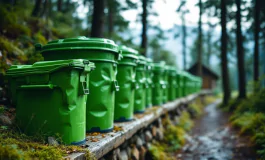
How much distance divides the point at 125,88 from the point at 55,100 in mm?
1845

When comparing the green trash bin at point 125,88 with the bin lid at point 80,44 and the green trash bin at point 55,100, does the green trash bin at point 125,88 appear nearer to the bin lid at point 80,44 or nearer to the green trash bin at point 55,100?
the bin lid at point 80,44

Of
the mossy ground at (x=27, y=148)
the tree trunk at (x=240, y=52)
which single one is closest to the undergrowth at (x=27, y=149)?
the mossy ground at (x=27, y=148)

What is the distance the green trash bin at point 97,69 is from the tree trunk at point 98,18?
3.29 meters

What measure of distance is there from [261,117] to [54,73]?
5780mm

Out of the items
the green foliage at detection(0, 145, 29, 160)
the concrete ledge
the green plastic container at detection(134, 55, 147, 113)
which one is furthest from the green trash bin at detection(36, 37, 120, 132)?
the green plastic container at detection(134, 55, 147, 113)

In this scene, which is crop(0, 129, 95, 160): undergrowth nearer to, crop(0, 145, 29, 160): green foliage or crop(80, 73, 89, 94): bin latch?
crop(0, 145, 29, 160): green foliage

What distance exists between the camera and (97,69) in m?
3.46

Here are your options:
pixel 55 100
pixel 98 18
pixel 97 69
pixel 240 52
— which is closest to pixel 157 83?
→ pixel 98 18

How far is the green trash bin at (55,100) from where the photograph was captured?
2680mm

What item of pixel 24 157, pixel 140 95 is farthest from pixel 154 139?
pixel 24 157

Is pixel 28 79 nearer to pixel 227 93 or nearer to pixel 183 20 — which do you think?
pixel 227 93

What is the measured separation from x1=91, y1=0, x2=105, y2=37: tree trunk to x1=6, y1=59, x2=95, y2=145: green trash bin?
4028 mm

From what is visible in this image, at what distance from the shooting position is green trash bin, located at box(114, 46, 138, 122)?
14.4 ft

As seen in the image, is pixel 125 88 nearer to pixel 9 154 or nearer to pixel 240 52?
pixel 9 154
